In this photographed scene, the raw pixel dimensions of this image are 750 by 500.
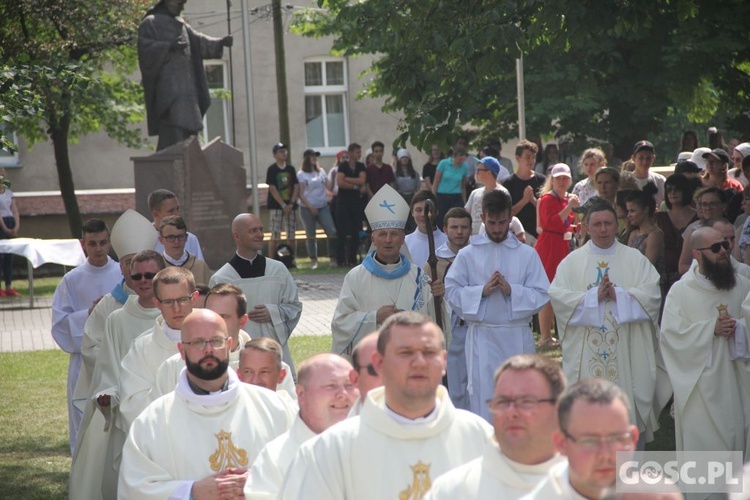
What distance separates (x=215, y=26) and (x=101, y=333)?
75.3ft

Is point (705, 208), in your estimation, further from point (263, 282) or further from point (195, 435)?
point (195, 435)

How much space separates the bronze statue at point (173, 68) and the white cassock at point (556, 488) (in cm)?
1123

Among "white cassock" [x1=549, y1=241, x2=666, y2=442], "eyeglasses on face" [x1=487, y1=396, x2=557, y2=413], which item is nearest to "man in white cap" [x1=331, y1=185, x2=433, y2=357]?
"white cassock" [x1=549, y1=241, x2=666, y2=442]

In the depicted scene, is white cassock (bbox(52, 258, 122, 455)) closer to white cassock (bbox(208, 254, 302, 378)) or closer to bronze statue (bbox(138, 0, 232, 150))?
white cassock (bbox(208, 254, 302, 378))

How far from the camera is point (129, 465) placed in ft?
19.9

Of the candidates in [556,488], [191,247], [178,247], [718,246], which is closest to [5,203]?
[191,247]

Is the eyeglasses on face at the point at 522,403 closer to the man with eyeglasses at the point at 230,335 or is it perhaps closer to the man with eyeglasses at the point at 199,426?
the man with eyeglasses at the point at 199,426

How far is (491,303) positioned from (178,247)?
2376 mm

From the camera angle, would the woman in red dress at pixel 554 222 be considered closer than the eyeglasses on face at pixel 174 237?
No

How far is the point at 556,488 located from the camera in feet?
12.5

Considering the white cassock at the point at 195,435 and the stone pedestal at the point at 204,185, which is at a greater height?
the stone pedestal at the point at 204,185

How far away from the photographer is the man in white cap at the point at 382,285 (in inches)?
366

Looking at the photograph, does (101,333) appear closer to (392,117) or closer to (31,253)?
(31,253)
